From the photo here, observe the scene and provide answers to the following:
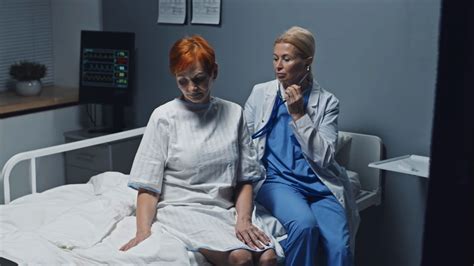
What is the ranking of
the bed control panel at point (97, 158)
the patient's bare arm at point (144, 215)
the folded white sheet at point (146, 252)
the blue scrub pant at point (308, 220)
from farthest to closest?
the bed control panel at point (97, 158)
the blue scrub pant at point (308, 220)
the patient's bare arm at point (144, 215)
the folded white sheet at point (146, 252)

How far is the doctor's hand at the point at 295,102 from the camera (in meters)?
2.01

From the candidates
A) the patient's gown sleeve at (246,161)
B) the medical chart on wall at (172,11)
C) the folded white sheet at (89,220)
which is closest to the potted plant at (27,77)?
the medical chart on wall at (172,11)

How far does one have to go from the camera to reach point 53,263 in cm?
157

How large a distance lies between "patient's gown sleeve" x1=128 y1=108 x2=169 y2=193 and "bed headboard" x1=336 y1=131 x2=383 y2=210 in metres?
0.94

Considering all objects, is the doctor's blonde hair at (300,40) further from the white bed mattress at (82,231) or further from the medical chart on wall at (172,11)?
the medical chart on wall at (172,11)

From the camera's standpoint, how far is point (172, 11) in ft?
10.1

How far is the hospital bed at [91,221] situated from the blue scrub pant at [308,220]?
0.07 meters

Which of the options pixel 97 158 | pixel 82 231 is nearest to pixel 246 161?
pixel 82 231

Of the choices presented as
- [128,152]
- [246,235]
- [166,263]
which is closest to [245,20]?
[128,152]

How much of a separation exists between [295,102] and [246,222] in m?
0.45

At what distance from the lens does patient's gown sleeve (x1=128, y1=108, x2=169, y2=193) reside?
1.78 meters

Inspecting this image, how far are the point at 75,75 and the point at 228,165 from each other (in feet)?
6.56

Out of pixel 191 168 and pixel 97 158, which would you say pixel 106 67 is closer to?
pixel 97 158

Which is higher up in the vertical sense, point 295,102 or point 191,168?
point 295,102
